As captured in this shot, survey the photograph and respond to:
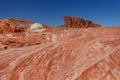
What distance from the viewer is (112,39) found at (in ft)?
53.2

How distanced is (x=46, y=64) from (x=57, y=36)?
7844 mm

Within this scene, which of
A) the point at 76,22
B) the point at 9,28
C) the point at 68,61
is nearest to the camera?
the point at 68,61

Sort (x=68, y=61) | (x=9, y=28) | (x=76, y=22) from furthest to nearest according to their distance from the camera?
1. (x=76, y=22)
2. (x=9, y=28)
3. (x=68, y=61)

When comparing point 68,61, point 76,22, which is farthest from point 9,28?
point 76,22

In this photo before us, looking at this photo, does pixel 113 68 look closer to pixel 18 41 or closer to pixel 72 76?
pixel 72 76

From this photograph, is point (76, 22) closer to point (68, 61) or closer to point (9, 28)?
point (9, 28)

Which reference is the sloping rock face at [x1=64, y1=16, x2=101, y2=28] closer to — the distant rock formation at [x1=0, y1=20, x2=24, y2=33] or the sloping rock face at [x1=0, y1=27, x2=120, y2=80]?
the distant rock formation at [x1=0, y1=20, x2=24, y2=33]

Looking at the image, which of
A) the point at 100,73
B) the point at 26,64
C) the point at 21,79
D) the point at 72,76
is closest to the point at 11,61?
the point at 26,64

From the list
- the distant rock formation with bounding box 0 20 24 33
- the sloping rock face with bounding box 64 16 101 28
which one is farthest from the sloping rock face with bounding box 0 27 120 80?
the sloping rock face with bounding box 64 16 101 28

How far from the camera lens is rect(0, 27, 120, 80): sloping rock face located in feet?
Answer: 42.2

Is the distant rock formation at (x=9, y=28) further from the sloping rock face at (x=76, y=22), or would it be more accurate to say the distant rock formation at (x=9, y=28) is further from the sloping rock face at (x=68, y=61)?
the sloping rock face at (x=76, y=22)

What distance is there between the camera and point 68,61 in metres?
14.9

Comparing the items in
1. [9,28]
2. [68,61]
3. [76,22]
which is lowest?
[76,22]

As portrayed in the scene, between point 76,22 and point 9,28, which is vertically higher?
point 9,28
